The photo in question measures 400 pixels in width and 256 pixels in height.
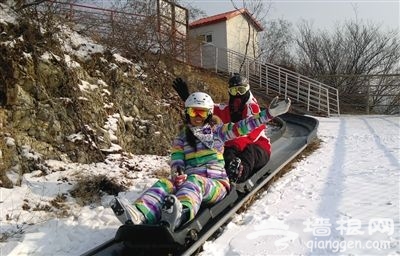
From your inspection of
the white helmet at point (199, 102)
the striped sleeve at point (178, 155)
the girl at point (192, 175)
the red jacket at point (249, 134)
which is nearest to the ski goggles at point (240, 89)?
the red jacket at point (249, 134)

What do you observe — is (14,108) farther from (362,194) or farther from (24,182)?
(362,194)

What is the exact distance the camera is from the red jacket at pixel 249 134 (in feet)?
19.4

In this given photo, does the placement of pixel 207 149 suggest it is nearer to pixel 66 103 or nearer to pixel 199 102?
pixel 199 102

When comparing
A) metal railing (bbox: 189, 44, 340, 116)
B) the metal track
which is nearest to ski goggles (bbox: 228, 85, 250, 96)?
the metal track

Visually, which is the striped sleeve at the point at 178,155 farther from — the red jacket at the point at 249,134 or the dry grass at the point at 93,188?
the dry grass at the point at 93,188

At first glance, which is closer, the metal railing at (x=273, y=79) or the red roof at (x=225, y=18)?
the metal railing at (x=273, y=79)

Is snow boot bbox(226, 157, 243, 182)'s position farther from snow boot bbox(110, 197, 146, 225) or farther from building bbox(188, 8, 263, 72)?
building bbox(188, 8, 263, 72)

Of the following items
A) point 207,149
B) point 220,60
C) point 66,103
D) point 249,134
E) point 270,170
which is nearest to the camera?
point 207,149

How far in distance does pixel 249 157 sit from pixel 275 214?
3.31 ft

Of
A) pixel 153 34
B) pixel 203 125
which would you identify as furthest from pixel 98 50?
pixel 203 125

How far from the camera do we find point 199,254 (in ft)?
12.9

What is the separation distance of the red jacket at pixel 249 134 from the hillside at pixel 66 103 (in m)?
1.89

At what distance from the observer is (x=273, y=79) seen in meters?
19.1

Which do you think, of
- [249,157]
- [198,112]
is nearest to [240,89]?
[249,157]
